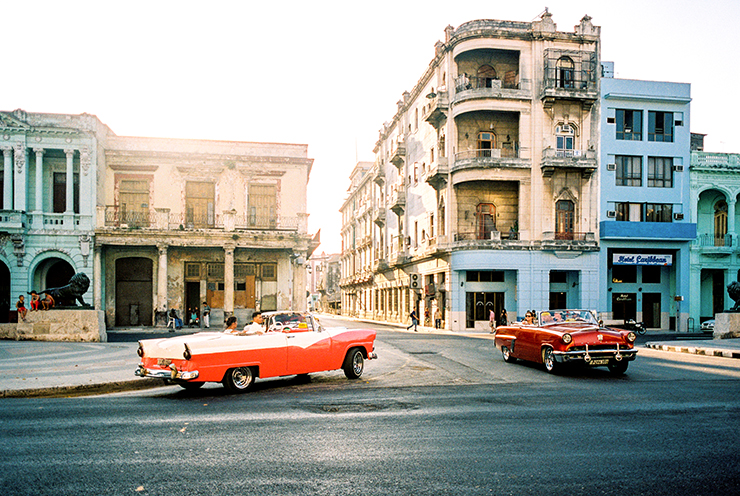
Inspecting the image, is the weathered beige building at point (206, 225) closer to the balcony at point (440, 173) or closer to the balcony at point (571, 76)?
the balcony at point (440, 173)

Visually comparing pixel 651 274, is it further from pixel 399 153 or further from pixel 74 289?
pixel 74 289

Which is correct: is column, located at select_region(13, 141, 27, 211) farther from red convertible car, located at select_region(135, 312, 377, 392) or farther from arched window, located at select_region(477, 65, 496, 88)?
arched window, located at select_region(477, 65, 496, 88)

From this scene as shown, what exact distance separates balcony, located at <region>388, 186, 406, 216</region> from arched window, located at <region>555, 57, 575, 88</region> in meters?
16.9

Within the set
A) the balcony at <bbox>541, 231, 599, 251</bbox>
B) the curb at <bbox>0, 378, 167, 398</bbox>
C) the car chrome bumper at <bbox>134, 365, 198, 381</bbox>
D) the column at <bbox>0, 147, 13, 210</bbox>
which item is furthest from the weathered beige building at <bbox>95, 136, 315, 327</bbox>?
the car chrome bumper at <bbox>134, 365, 198, 381</bbox>

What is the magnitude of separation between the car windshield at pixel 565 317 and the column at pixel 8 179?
28716 mm

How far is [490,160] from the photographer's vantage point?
35469 mm

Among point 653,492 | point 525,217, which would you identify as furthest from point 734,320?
point 653,492

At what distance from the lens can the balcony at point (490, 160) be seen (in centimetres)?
3550

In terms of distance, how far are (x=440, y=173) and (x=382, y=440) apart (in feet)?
104

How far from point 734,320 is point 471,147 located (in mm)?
17908

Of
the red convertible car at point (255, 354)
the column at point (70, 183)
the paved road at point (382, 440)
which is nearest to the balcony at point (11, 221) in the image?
the column at point (70, 183)

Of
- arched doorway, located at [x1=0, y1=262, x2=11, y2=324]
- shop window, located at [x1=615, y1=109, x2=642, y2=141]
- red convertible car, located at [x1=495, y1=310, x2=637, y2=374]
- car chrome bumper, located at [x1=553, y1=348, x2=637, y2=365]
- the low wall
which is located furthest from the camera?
shop window, located at [x1=615, y1=109, x2=642, y2=141]

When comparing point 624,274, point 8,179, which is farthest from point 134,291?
point 624,274

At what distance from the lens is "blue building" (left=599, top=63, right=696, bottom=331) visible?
3781 centimetres
